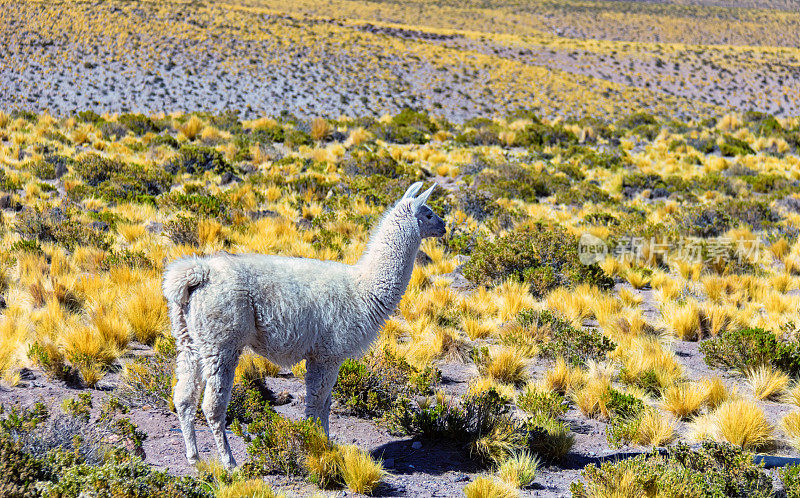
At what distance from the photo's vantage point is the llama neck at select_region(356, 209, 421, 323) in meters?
4.14

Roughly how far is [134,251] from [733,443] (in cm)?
775

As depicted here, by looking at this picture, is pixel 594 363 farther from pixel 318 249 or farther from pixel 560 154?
pixel 560 154

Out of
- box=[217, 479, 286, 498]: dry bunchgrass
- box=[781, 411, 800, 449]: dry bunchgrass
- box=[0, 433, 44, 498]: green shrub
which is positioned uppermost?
box=[0, 433, 44, 498]: green shrub

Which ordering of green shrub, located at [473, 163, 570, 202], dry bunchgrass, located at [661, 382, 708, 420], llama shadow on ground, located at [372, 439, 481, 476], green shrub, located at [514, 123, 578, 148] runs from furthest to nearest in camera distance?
green shrub, located at [514, 123, 578, 148] → green shrub, located at [473, 163, 570, 202] → dry bunchgrass, located at [661, 382, 708, 420] → llama shadow on ground, located at [372, 439, 481, 476]

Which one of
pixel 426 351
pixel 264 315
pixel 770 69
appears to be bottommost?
pixel 426 351

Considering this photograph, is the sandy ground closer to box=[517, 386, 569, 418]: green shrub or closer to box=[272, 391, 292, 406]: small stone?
box=[272, 391, 292, 406]: small stone

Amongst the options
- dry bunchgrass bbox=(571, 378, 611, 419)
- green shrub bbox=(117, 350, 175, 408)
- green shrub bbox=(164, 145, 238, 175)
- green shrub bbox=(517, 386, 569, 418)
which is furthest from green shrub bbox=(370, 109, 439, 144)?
green shrub bbox=(117, 350, 175, 408)

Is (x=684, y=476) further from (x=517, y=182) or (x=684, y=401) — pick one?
(x=517, y=182)

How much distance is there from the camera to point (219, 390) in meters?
3.74

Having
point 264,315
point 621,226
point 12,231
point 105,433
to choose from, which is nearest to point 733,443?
point 264,315

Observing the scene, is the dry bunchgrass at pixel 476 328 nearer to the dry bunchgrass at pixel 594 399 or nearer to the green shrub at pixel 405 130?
the dry bunchgrass at pixel 594 399

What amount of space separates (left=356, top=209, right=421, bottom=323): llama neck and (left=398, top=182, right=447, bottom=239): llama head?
8 cm

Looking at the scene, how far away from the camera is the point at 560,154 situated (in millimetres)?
19969

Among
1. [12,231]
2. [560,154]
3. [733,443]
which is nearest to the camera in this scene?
[733,443]
